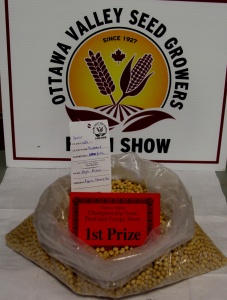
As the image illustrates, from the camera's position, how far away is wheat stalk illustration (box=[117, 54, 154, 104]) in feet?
3.34

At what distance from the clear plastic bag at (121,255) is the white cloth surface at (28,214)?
56 millimetres

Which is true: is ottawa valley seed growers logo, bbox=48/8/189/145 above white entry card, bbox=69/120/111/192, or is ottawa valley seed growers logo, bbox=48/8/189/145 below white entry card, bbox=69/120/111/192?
above

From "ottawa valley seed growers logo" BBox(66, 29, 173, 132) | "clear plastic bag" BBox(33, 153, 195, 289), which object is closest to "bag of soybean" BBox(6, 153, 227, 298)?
"clear plastic bag" BBox(33, 153, 195, 289)

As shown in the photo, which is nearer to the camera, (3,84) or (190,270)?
(190,270)

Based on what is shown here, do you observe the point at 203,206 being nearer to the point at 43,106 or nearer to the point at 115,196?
the point at 115,196

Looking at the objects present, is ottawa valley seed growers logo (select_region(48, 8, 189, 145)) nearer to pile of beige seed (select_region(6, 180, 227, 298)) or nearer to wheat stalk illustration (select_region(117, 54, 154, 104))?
wheat stalk illustration (select_region(117, 54, 154, 104))

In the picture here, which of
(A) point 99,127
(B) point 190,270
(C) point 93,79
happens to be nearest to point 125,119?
(C) point 93,79

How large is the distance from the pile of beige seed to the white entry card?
13cm

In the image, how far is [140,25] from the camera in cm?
98

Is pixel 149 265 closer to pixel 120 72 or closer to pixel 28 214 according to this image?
pixel 28 214

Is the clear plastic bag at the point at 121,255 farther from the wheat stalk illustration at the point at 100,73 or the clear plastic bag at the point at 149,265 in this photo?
the wheat stalk illustration at the point at 100,73

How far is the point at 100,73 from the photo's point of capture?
1021 mm

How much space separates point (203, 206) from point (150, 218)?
9.9 inches

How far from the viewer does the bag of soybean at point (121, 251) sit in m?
0.73
